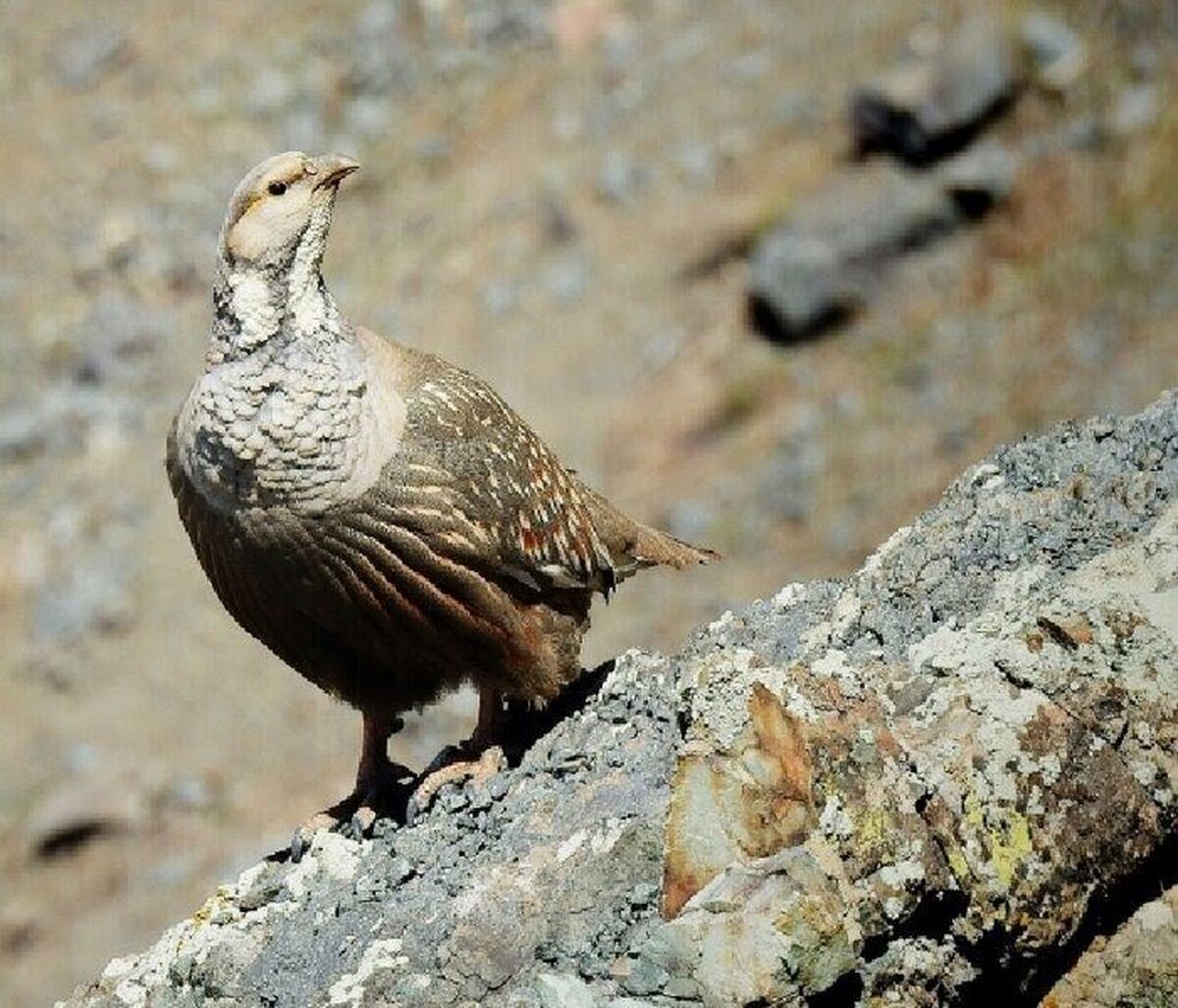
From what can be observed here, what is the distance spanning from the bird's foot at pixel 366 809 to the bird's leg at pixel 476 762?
4.4 inches

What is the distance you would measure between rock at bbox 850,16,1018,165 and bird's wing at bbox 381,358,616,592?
11.9m

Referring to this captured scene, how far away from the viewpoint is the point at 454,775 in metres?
7.08

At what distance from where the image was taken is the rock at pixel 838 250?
18.8m

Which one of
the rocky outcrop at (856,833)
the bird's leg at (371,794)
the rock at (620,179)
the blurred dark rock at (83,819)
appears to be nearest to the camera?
the rocky outcrop at (856,833)

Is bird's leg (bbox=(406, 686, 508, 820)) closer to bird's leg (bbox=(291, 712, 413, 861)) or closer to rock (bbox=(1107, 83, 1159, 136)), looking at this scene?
bird's leg (bbox=(291, 712, 413, 861))

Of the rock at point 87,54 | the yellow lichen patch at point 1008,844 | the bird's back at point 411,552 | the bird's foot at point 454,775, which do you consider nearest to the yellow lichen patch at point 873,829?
the yellow lichen patch at point 1008,844

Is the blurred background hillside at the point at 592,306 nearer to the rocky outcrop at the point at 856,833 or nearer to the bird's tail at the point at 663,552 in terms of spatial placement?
the bird's tail at the point at 663,552

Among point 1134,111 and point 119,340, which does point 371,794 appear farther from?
point 119,340

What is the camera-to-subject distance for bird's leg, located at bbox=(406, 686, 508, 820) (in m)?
7.06

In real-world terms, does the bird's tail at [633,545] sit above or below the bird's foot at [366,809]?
above

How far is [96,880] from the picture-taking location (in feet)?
57.8

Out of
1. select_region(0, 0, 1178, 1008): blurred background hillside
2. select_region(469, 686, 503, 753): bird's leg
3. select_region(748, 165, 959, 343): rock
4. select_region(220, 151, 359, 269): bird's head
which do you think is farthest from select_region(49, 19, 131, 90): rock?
select_region(469, 686, 503, 753): bird's leg

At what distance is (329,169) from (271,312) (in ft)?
1.78

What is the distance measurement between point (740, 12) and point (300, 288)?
53.0ft
